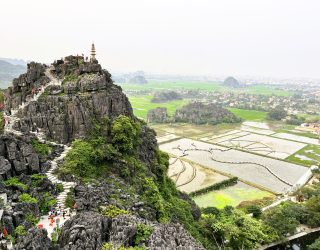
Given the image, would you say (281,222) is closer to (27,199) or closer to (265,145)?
(27,199)

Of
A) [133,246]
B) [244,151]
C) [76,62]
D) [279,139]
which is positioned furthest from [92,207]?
[279,139]

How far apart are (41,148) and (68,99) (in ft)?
19.0

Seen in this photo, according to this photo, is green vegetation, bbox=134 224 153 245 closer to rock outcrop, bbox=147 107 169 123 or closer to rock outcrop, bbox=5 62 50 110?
rock outcrop, bbox=5 62 50 110

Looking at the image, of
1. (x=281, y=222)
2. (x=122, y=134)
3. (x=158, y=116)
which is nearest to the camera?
(x=122, y=134)

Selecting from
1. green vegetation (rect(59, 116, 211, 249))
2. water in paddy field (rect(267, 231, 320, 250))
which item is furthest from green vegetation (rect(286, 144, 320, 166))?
green vegetation (rect(59, 116, 211, 249))

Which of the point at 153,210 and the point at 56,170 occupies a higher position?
the point at 56,170

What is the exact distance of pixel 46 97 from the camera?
32844 millimetres

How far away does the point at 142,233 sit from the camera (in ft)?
58.6

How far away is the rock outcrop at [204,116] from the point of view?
126062 millimetres

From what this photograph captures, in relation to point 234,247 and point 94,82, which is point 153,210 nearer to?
point 234,247

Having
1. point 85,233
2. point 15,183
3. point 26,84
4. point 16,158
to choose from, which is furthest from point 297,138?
point 85,233

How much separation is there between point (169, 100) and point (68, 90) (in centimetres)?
16637

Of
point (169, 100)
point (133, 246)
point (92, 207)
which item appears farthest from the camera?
point (169, 100)

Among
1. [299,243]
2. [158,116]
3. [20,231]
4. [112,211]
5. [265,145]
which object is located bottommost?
[158,116]
